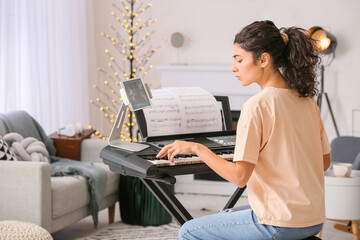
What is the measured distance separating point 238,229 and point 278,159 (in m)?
0.27

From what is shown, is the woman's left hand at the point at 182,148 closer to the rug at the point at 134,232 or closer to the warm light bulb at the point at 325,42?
the rug at the point at 134,232

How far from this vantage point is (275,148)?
1.86 metres

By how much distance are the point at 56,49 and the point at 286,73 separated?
3346mm

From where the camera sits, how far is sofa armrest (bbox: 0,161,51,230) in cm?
333

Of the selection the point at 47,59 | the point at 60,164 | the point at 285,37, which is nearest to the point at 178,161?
the point at 285,37

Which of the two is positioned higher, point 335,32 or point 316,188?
point 335,32

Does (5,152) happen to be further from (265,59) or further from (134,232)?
(265,59)

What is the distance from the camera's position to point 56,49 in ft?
16.3

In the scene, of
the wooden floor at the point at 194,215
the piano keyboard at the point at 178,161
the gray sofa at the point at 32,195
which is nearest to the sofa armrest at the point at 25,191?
the gray sofa at the point at 32,195

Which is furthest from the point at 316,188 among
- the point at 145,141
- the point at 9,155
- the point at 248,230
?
the point at 9,155

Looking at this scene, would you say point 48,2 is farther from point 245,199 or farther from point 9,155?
point 245,199

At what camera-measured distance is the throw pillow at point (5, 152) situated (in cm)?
348

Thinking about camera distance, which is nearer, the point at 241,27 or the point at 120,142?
the point at 120,142

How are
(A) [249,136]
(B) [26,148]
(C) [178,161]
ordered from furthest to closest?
(B) [26,148]
(C) [178,161]
(A) [249,136]
